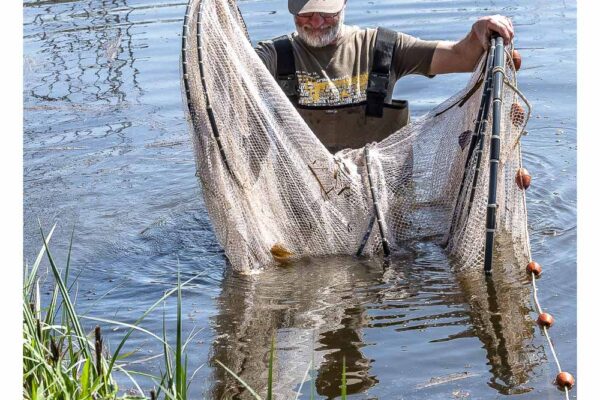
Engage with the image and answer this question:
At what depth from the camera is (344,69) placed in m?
6.39

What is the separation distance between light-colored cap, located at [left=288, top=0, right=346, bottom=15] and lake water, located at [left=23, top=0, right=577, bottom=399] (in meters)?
1.56

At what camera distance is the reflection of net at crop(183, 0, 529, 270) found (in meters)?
5.43

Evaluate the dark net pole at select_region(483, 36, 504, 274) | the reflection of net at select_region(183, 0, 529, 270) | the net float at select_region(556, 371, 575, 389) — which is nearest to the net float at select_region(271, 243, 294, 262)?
the reflection of net at select_region(183, 0, 529, 270)

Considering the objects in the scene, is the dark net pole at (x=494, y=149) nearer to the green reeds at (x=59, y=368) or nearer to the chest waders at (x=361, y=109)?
the chest waders at (x=361, y=109)

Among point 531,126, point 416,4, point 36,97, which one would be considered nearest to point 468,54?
point 531,126

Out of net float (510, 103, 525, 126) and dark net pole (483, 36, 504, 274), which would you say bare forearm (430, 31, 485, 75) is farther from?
dark net pole (483, 36, 504, 274)

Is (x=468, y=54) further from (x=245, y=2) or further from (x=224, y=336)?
(x=245, y=2)

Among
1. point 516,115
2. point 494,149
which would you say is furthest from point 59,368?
point 516,115

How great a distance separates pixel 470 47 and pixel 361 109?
0.84 m

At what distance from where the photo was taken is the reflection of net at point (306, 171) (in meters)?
5.43

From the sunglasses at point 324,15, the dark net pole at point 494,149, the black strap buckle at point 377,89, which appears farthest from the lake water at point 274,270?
the sunglasses at point 324,15

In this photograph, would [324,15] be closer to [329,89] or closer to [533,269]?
[329,89]

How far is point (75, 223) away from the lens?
7.11 meters

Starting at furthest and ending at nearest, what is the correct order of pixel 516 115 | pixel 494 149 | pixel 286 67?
pixel 286 67, pixel 516 115, pixel 494 149
